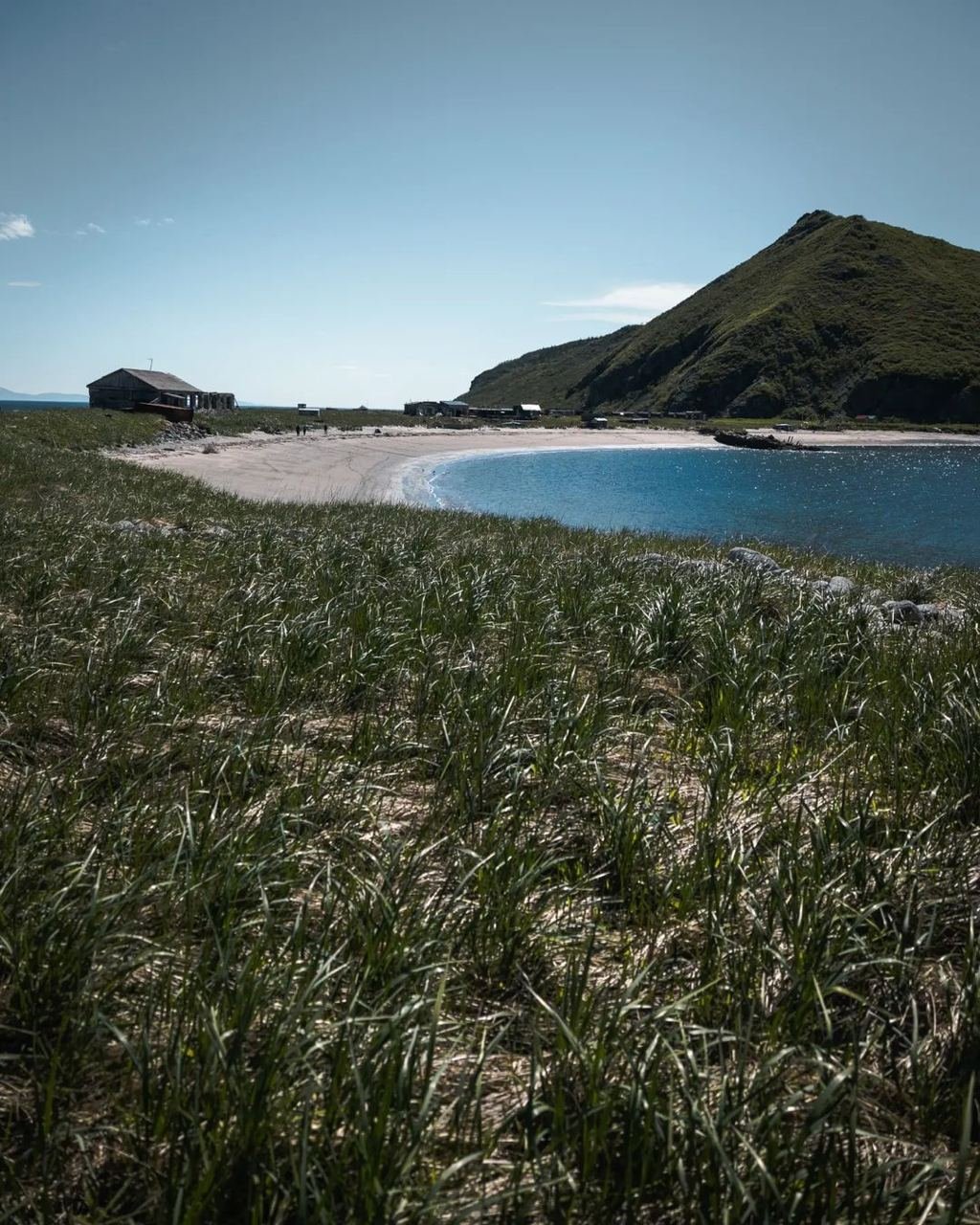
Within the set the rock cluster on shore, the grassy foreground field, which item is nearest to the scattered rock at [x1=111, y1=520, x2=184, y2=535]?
the grassy foreground field

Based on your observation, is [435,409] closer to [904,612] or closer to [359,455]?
[359,455]

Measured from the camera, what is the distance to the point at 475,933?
2.66 m

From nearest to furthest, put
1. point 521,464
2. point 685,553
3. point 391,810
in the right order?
point 391,810 → point 685,553 → point 521,464

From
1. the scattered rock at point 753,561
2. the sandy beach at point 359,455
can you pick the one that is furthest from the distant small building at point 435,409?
the scattered rock at point 753,561

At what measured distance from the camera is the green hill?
128m

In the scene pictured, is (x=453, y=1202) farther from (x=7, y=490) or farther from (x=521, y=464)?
(x=521, y=464)

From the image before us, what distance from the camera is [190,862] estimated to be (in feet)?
9.09

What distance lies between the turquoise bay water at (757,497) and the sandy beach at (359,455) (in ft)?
10.3

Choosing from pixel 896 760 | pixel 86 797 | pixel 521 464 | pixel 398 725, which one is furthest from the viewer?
pixel 521 464

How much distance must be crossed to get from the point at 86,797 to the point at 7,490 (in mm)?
14512

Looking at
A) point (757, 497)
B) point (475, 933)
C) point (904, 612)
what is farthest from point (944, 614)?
point (757, 497)

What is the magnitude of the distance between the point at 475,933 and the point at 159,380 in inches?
3368

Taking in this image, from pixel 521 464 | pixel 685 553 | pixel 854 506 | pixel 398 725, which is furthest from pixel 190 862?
pixel 521 464

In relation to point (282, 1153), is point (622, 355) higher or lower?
higher
